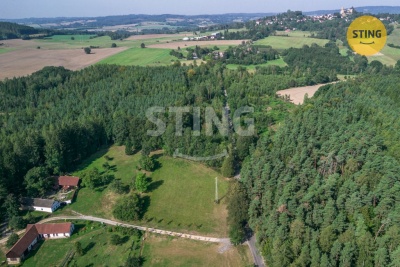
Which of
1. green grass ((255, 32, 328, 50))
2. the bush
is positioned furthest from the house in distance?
green grass ((255, 32, 328, 50))

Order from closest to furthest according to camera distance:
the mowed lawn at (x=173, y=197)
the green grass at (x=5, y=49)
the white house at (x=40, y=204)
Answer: the mowed lawn at (x=173, y=197), the white house at (x=40, y=204), the green grass at (x=5, y=49)

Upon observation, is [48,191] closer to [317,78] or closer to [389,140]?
[389,140]

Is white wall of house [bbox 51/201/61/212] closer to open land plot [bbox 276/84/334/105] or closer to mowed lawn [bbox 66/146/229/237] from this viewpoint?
mowed lawn [bbox 66/146/229/237]

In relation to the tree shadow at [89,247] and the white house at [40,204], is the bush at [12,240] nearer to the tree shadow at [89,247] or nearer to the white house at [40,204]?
the white house at [40,204]

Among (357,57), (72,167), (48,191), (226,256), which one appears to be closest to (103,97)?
(72,167)

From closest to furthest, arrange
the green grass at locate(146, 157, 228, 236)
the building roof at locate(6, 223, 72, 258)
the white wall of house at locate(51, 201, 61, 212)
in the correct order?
the building roof at locate(6, 223, 72, 258), the green grass at locate(146, 157, 228, 236), the white wall of house at locate(51, 201, 61, 212)

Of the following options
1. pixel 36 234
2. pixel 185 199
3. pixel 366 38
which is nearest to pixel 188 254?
pixel 185 199

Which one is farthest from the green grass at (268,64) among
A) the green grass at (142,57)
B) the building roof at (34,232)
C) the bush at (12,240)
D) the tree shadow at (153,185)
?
the bush at (12,240)
